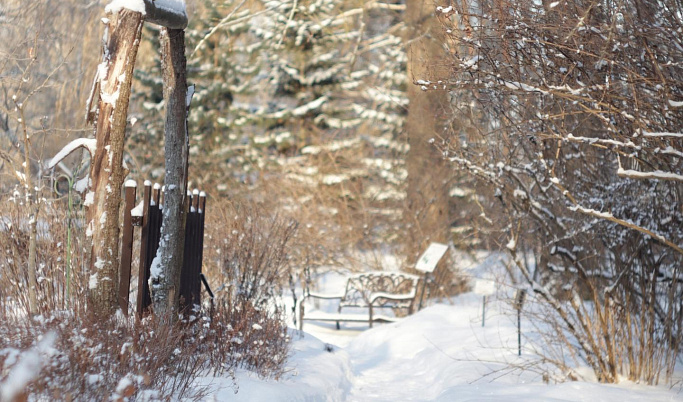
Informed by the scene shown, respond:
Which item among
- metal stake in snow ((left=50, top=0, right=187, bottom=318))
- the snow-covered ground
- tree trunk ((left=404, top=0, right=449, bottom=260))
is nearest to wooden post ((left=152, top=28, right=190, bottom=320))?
metal stake in snow ((left=50, top=0, right=187, bottom=318))

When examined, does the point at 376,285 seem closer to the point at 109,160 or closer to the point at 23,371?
the point at 109,160

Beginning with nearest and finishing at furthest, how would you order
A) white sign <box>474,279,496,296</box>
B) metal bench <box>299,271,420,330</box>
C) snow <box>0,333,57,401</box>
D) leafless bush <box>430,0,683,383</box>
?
snow <box>0,333,57,401</box> → leafless bush <box>430,0,683,383</box> → white sign <box>474,279,496,296</box> → metal bench <box>299,271,420,330</box>

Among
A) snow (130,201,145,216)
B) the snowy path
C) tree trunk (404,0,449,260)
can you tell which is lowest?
the snowy path

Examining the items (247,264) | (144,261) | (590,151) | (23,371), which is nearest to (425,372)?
(247,264)

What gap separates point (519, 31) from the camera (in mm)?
4973

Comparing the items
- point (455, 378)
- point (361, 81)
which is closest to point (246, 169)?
point (361, 81)

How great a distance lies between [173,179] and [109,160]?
2.20 feet

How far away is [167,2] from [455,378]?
15.6 feet

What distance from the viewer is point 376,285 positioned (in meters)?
14.4

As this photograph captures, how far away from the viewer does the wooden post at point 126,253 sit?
20.0ft

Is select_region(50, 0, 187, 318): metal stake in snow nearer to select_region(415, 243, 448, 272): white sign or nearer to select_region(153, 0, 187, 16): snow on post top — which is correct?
select_region(153, 0, 187, 16): snow on post top

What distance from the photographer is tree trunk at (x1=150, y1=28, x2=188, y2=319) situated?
6297 millimetres

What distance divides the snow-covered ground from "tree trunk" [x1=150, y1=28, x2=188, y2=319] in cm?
99

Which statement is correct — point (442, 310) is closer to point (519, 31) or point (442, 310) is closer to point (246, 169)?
point (519, 31)
